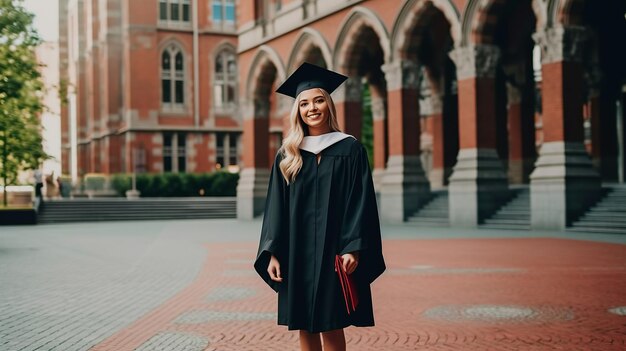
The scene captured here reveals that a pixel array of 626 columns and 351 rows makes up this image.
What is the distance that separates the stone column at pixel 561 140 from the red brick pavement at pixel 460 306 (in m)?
4.78

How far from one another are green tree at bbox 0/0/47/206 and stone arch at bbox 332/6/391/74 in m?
10.1

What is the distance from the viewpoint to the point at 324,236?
3.91 metres

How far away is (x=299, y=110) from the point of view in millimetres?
4070

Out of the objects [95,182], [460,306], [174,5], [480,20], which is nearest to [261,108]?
[480,20]

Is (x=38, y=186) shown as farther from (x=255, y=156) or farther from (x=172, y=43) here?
(x=172, y=43)

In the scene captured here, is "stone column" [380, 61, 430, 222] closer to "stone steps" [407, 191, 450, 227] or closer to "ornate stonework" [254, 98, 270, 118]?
"stone steps" [407, 191, 450, 227]

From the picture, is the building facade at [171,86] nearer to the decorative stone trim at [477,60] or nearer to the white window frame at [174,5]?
the white window frame at [174,5]

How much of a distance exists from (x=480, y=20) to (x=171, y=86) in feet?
94.2

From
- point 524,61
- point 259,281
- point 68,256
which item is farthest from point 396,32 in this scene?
point 259,281

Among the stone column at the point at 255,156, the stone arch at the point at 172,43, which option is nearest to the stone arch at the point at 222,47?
the stone arch at the point at 172,43

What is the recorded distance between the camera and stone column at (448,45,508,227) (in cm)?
1939

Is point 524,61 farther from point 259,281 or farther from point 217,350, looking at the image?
point 217,350

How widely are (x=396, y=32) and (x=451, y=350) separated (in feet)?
57.6

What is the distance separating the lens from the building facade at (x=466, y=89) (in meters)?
17.4
